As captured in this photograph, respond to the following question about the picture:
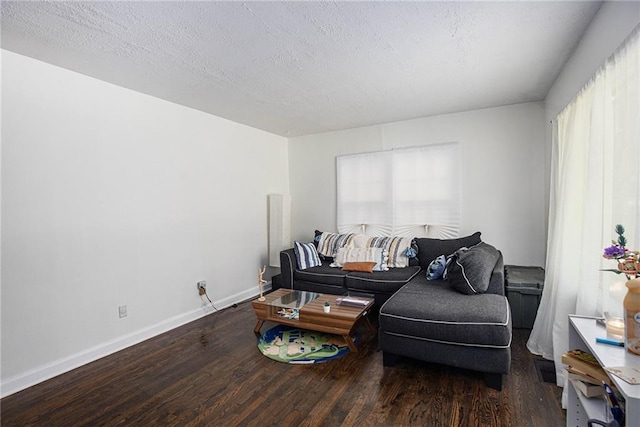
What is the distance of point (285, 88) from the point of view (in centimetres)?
300

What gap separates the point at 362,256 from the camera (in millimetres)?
3885

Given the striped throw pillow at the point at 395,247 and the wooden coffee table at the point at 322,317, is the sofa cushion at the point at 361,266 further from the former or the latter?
the wooden coffee table at the point at 322,317

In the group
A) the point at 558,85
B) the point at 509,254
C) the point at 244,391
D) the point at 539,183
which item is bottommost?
the point at 244,391

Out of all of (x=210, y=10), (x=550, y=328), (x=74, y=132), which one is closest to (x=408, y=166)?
(x=550, y=328)

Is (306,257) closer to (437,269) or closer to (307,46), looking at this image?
(437,269)

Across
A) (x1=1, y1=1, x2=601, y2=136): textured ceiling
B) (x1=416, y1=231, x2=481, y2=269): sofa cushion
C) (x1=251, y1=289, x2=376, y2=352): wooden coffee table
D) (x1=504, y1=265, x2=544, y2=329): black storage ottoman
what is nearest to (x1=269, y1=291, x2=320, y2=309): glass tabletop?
(x1=251, y1=289, x2=376, y2=352): wooden coffee table

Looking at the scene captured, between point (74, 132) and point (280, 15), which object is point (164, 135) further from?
point (280, 15)

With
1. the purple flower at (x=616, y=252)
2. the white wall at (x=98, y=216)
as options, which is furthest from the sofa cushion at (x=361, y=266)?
the purple flower at (x=616, y=252)

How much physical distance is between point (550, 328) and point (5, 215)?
4.15 metres

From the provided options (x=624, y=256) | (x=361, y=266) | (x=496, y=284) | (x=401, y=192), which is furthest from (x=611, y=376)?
(x=401, y=192)

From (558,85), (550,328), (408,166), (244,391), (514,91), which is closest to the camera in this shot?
(244,391)

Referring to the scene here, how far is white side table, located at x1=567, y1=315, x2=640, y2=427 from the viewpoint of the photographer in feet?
3.28

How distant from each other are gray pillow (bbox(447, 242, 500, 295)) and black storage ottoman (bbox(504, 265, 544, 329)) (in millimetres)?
422

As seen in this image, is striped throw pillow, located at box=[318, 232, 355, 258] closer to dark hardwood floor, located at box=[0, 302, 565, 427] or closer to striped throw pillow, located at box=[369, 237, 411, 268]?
striped throw pillow, located at box=[369, 237, 411, 268]
